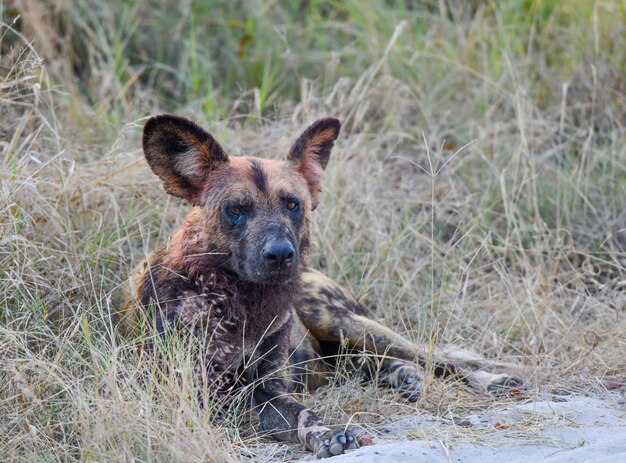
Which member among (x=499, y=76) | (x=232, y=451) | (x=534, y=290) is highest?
(x=499, y=76)

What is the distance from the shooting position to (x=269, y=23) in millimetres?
6766

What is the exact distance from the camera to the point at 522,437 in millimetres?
3166

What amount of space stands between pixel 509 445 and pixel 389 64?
11.5ft

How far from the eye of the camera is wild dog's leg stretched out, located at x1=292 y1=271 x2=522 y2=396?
402cm

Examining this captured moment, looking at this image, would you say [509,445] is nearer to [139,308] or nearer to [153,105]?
[139,308]

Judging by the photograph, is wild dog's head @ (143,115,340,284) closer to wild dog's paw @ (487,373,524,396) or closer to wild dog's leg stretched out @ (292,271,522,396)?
wild dog's leg stretched out @ (292,271,522,396)

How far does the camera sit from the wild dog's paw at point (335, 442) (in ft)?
10.0

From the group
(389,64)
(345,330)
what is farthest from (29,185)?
(389,64)

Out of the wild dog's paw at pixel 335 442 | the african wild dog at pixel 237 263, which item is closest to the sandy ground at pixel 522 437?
the wild dog's paw at pixel 335 442

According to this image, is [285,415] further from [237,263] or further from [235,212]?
[235,212]

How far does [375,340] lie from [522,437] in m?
1.15

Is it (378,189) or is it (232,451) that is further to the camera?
(378,189)

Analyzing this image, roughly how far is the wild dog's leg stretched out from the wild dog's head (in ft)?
1.55

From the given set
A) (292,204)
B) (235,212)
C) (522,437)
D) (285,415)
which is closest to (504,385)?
(522,437)
